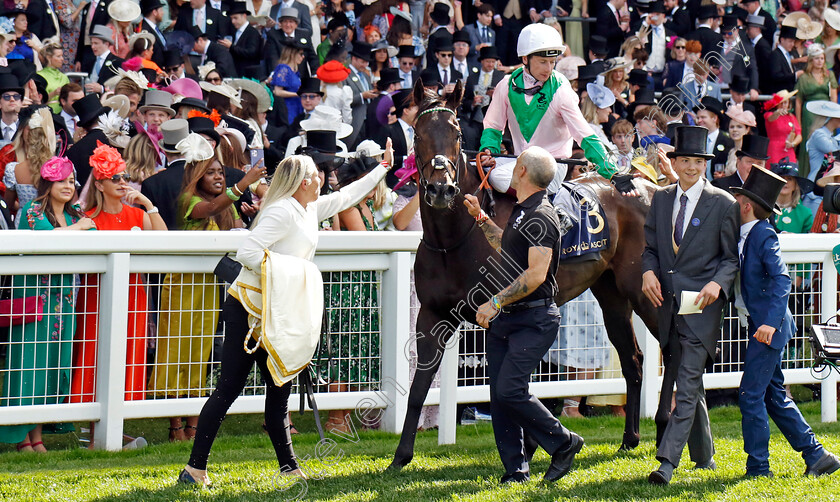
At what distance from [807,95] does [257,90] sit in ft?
22.6

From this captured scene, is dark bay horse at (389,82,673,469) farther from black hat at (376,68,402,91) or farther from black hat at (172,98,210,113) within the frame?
black hat at (376,68,402,91)

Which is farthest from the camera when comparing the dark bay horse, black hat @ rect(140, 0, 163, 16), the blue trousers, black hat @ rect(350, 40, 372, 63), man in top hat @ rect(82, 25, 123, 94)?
black hat @ rect(350, 40, 372, 63)

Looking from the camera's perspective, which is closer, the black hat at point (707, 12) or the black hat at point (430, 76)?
the black hat at point (430, 76)

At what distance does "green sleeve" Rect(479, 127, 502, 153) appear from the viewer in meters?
6.70

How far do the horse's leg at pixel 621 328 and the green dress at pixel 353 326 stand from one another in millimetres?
1508

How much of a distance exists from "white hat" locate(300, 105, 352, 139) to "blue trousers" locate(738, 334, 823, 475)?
4.28 m

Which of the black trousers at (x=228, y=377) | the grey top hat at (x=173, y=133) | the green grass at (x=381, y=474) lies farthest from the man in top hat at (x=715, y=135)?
the black trousers at (x=228, y=377)

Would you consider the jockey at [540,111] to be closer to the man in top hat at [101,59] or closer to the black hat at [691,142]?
the black hat at [691,142]

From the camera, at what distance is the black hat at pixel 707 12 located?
1452 cm

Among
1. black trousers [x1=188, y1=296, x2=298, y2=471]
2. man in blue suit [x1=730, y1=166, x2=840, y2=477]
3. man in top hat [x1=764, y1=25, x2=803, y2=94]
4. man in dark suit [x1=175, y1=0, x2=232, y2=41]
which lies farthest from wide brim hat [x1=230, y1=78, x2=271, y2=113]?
man in top hat [x1=764, y1=25, x2=803, y2=94]

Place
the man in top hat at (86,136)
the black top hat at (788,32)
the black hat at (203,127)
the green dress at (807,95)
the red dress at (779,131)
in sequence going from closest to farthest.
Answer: the black hat at (203,127)
the man in top hat at (86,136)
the red dress at (779,131)
the green dress at (807,95)
the black top hat at (788,32)

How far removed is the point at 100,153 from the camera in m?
7.21

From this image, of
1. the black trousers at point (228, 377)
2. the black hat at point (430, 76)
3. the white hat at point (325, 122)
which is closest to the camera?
the black trousers at point (228, 377)

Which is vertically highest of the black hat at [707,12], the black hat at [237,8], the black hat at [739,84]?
the black hat at [707,12]
